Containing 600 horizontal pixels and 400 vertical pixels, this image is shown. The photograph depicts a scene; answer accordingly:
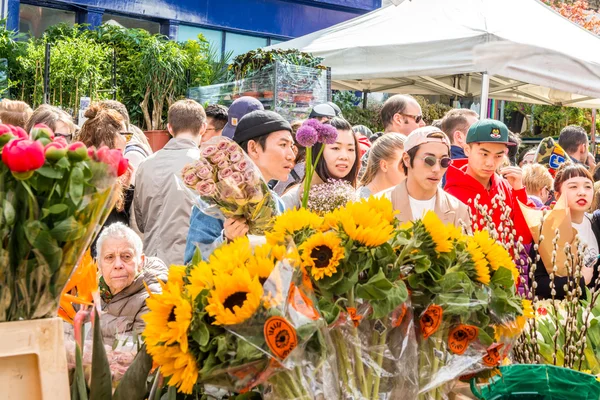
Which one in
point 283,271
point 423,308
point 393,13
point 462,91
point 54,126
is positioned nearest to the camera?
point 283,271

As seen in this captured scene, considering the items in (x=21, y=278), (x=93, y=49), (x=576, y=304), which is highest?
(x=93, y=49)

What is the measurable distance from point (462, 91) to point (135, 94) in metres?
4.56

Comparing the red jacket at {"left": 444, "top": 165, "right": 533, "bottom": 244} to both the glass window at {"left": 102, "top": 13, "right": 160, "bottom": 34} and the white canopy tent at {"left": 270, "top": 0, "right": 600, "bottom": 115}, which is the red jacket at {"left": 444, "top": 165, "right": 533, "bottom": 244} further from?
the glass window at {"left": 102, "top": 13, "right": 160, "bottom": 34}

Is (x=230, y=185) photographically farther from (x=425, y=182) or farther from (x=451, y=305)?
(x=425, y=182)

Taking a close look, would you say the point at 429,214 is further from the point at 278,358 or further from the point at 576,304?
the point at 576,304

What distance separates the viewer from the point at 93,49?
10531mm

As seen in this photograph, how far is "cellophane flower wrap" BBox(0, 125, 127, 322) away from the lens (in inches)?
51.8

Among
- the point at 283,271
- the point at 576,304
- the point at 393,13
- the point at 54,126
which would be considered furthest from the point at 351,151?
the point at 393,13

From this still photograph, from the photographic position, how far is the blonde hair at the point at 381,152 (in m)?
4.29

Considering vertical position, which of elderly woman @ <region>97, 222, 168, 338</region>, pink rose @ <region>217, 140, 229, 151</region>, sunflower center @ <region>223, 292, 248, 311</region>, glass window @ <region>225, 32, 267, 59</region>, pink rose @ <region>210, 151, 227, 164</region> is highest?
glass window @ <region>225, 32, 267, 59</region>

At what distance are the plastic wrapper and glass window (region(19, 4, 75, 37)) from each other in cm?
684

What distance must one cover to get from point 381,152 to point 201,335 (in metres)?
3.01

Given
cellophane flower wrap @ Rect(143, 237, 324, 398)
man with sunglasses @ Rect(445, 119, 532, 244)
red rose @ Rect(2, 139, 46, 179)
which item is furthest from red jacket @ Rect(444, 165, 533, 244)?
red rose @ Rect(2, 139, 46, 179)

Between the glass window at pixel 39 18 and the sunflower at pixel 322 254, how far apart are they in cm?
1169
